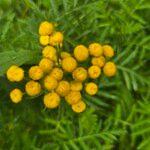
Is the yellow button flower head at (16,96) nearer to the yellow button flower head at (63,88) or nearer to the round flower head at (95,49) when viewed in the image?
the yellow button flower head at (63,88)

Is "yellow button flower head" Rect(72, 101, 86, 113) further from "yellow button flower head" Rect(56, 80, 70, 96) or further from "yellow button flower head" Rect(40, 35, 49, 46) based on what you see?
"yellow button flower head" Rect(40, 35, 49, 46)

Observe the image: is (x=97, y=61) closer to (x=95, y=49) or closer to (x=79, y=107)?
(x=95, y=49)

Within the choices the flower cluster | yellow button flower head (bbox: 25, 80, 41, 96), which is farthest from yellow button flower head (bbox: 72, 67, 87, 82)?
yellow button flower head (bbox: 25, 80, 41, 96)

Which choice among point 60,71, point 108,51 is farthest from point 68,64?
point 108,51

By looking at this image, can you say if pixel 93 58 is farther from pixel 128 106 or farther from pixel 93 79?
pixel 128 106

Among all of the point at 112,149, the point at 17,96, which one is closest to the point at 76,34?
the point at 17,96

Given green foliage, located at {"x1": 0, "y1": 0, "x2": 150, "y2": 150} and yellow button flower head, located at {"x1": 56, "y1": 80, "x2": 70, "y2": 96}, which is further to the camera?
green foliage, located at {"x1": 0, "y1": 0, "x2": 150, "y2": 150}
